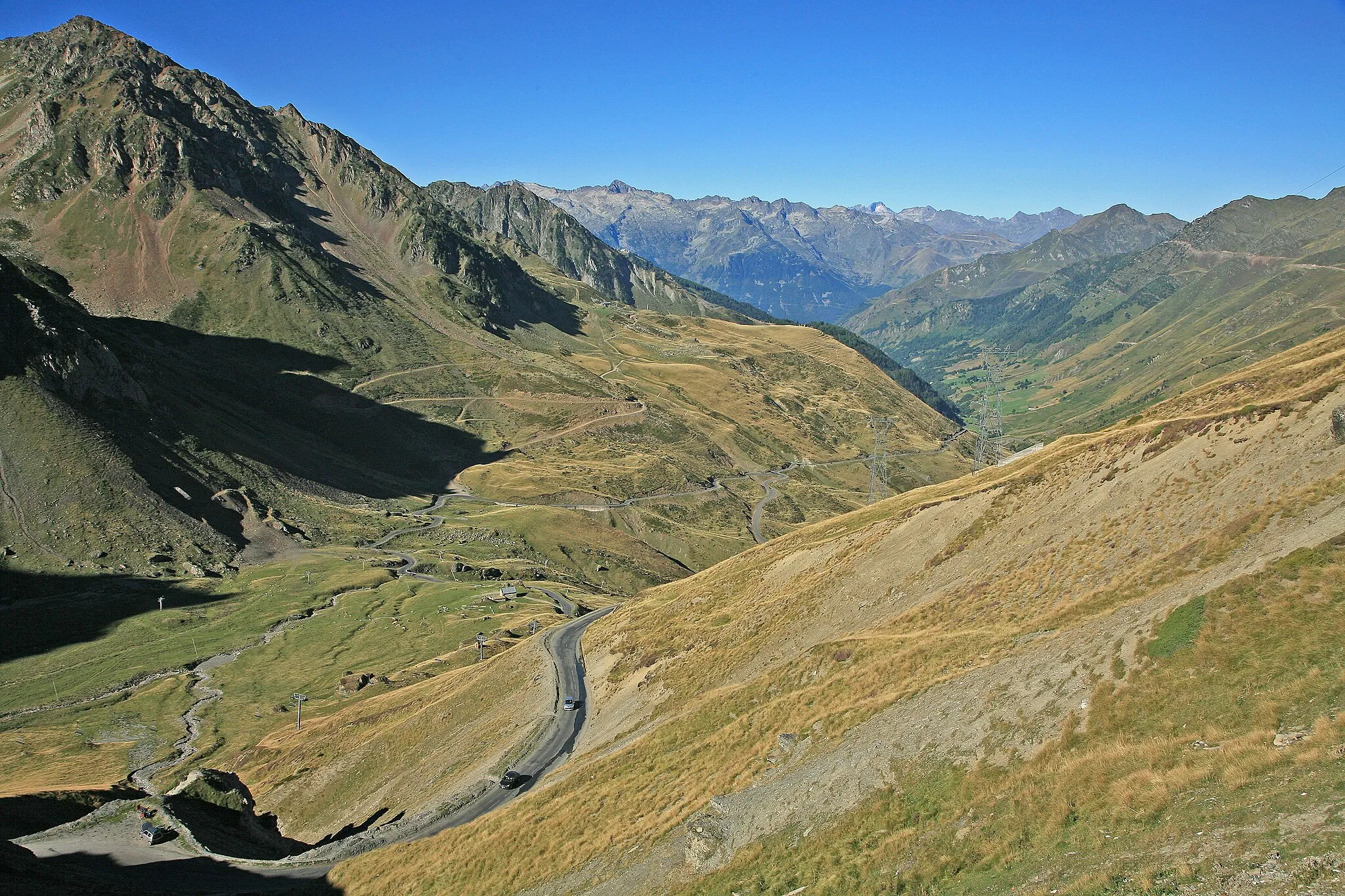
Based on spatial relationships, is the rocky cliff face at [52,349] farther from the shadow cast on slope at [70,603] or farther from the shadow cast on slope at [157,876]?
the shadow cast on slope at [157,876]

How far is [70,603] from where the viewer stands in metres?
138

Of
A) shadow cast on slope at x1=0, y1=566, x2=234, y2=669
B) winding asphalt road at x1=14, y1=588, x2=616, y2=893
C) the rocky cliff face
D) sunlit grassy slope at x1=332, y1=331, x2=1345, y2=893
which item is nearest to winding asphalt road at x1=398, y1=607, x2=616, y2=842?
winding asphalt road at x1=14, y1=588, x2=616, y2=893

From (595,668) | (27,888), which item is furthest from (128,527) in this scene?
(27,888)

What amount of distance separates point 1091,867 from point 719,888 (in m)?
16.4

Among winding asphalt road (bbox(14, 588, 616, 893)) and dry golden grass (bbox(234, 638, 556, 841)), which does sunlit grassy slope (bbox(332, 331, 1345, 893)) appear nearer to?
winding asphalt road (bbox(14, 588, 616, 893))

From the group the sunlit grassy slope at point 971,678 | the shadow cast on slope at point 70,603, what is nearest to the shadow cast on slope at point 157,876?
the sunlit grassy slope at point 971,678

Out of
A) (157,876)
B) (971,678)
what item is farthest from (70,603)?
(971,678)

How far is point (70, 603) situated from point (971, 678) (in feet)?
511

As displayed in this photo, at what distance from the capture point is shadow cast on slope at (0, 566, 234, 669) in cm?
12788

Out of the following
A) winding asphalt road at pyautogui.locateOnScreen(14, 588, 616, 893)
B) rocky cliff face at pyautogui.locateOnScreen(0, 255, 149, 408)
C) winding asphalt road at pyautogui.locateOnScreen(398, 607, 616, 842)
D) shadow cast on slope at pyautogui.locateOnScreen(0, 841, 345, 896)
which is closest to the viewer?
shadow cast on slope at pyautogui.locateOnScreen(0, 841, 345, 896)

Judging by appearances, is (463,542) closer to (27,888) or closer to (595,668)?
(595,668)

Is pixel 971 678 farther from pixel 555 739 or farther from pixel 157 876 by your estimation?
pixel 157 876

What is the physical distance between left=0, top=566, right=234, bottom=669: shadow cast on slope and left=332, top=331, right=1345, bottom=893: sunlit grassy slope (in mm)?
106774

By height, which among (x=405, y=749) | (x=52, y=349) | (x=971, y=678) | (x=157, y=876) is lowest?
(x=405, y=749)
